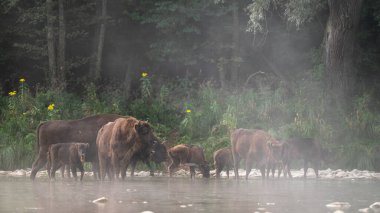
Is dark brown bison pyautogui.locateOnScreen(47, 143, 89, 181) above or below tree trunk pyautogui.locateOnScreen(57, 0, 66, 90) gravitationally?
below

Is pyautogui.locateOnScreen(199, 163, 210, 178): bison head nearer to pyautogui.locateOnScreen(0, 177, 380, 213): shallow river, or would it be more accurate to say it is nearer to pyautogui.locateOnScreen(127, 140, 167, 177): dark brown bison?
pyautogui.locateOnScreen(127, 140, 167, 177): dark brown bison

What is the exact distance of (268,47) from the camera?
3462 centimetres

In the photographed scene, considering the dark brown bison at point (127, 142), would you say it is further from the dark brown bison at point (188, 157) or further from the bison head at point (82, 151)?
the dark brown bison at point (188, 157)

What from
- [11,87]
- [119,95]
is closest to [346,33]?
[119,95]

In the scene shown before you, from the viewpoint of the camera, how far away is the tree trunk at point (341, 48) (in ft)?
82.8

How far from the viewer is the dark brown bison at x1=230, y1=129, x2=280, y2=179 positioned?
1978 centimetres

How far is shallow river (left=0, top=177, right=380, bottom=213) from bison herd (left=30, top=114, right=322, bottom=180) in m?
1.61

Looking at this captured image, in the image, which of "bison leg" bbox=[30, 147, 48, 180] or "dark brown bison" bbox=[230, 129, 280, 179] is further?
"dark brown bison" bbox=[230, 129, 280, 179]

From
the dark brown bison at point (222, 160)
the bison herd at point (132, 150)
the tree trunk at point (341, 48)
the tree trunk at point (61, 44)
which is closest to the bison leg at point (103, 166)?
the bison herd at point (132, 150)

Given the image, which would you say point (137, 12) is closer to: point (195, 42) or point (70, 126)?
point (195, 42)

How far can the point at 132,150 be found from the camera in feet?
61.6

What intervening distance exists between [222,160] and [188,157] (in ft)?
2.85

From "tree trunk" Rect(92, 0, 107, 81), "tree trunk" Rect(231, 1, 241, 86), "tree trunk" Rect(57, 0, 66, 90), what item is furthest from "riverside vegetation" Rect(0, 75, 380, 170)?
"tree trunk" Rect(92, 0, 107, 81)

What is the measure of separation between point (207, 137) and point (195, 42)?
10410 mm
